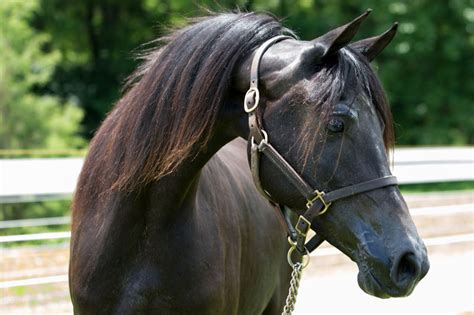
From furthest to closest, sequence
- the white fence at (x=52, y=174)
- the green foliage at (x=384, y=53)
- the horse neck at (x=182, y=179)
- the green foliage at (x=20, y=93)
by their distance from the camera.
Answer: the green foliage at (x=384, y=53) → the green foliage at (x=20, y=93) → the white fence at (x=52, y=174) → the horse neck at (x=182, y=179)

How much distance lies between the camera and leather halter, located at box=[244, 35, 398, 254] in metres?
2.54

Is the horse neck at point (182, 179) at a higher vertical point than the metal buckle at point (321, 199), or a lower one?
lower

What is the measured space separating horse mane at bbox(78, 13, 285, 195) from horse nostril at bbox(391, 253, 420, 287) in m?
0.89

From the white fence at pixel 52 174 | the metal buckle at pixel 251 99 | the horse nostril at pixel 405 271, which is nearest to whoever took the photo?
the horse nostril at pixel 405 271

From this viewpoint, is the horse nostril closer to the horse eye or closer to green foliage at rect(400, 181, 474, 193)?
the horse eye

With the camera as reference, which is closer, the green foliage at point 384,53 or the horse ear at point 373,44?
the horse ear at point 373,44

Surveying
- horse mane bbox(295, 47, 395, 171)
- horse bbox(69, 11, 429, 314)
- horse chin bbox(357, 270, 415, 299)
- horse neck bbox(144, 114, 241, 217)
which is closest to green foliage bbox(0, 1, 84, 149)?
horse bbox(69, 11, 429, 314)

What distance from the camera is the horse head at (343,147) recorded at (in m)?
2.46

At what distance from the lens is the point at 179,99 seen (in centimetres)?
292

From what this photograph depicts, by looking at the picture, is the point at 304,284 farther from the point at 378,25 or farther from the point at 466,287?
the point at 378,25

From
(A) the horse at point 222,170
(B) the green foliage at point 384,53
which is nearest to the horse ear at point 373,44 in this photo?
(A) the horse at point 222,170

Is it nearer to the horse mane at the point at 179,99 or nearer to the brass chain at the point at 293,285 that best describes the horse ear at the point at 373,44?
the horse mane at the point at 179,99

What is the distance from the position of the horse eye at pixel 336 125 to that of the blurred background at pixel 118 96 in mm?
836

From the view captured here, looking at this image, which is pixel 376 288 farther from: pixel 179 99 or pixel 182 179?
pixel 179 99
